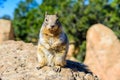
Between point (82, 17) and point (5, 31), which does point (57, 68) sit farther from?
point (82, 17)

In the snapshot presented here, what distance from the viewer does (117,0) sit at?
3784 centimetres

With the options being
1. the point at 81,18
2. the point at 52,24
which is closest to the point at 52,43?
the point at 52,24

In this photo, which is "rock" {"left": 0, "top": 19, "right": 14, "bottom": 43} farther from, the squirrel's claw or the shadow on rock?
the squirrel's claw

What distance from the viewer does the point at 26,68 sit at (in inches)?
429

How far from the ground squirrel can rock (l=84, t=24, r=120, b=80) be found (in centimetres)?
1862

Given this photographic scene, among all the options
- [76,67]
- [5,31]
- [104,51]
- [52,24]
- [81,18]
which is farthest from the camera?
[81,18]

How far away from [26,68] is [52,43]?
40.6 inches

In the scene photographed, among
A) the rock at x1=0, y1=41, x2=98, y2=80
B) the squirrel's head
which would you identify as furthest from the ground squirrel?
the rock at x1=0, y1=41, x2=98, y2=80

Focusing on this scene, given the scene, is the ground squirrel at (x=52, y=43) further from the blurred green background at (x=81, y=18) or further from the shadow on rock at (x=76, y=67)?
the blurred green background at (x=81, y=18)

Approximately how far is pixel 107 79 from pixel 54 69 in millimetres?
18239

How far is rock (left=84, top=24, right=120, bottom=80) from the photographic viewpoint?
29394 mm

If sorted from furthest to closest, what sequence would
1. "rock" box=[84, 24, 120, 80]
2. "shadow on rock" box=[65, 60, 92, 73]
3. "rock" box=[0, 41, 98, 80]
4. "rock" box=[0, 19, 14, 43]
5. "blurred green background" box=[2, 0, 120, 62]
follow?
"blurred green background" box=[2, 0, 120, 62], "rock" box=[84, 24, 120, 80], "rock" box=[0, 19, 14, 43], "shadow on rock" box=[65, 60, 92, 73], "rock" box=[0, 41, 98, 80]

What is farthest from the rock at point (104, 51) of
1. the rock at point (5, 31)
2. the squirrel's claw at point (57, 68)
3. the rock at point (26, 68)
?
the squirrel's claw at point (57, 68)

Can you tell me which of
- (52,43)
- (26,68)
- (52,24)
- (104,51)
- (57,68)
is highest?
(52,24)
